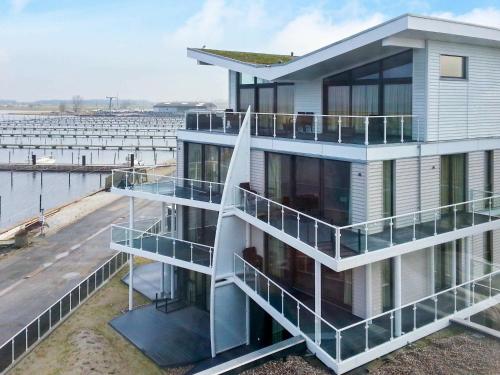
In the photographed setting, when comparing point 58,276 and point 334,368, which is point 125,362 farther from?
point 58,276

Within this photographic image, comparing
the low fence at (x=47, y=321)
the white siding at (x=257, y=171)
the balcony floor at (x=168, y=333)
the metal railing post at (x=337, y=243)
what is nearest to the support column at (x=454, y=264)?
the metal railing post at (x=337, y=243)

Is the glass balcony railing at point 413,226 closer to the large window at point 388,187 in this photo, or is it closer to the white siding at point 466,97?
the large window at point 388,187

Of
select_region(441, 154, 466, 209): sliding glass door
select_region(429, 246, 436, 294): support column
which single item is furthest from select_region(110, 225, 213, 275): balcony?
select_region(441, 154, 466, 209): sliding glass door

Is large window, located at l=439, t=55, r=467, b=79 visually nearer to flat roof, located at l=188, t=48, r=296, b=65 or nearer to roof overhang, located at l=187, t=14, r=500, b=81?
roof overhang, located at l=187, t=14, r=500, b=81

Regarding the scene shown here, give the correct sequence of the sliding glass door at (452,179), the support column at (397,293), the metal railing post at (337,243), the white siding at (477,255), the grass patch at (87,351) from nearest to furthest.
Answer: the metal railing post at (337,243) → the support column at (397,293) → the sliding glass door at (452,179) → the white siding at (477,255) → the grass patch at (87,351)

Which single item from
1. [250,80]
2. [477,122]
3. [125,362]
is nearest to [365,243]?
[477,122]
